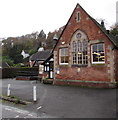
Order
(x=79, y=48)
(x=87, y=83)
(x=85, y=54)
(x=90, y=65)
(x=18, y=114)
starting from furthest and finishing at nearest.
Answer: (x=79, y=48)
(x=85, y=54)
(x=90, y=65)
(x=87, y=83)
(x=18, y=114)

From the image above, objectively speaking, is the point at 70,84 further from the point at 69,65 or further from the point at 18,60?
the point at 18,60

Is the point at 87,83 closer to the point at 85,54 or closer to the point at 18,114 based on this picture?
the point at 85,54

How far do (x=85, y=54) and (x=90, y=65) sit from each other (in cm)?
150

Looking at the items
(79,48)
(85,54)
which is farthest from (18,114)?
(79,48)

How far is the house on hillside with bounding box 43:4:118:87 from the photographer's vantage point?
1321 centimetres

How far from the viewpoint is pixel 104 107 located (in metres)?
7.01

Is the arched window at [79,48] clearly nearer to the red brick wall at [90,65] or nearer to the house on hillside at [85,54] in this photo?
the house on hillside at [85,54]

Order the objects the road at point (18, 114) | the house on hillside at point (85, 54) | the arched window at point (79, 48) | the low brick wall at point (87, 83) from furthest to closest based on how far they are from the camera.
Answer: the arched window at point (79, 48) < the house on hillside at point (85, 54) < the low brick wall at point (87, 83) < the road at point (18, 114)

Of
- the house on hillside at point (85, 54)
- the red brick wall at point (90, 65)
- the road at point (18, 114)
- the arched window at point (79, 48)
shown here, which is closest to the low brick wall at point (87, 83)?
the house on hillside at point (85, 54)

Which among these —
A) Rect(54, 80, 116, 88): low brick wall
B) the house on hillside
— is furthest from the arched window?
Rect(54, 80, 116, 88): low brick wall

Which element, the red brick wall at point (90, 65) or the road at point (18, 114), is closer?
the road at point (18, 114)

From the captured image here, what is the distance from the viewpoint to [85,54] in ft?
49.1

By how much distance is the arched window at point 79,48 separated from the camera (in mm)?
15016

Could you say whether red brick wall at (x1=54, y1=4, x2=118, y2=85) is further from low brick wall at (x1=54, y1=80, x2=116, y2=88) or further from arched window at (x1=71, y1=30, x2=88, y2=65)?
arched window at (x1=71, y1=30, x2=88, y2=65)
